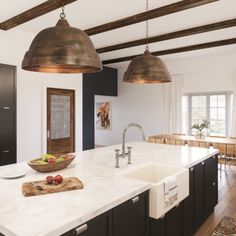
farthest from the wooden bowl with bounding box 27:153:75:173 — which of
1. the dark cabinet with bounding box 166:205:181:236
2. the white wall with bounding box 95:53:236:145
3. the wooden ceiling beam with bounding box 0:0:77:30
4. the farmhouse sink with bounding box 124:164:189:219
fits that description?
the white wall with bounding box 95:53:236:145

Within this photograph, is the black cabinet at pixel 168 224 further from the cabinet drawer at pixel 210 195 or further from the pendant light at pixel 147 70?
the pendant light at pixel 147 70

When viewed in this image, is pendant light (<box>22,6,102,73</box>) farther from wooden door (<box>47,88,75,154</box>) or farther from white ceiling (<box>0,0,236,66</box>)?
wooden door (<box>47,88,75,154</box>)

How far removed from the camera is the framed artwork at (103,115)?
934 centimetres

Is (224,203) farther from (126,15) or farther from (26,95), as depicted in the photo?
(26,95)

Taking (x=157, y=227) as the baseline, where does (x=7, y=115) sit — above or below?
above

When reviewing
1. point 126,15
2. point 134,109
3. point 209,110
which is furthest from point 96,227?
point 134,109

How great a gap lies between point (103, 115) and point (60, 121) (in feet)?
11.9

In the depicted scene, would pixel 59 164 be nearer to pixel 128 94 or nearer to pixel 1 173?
pixel 1 173

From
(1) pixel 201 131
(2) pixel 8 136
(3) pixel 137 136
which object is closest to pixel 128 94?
(3) pixel 137 136

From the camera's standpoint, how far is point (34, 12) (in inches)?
143

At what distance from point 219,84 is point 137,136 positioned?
3.16m

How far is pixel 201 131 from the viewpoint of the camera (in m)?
5.53

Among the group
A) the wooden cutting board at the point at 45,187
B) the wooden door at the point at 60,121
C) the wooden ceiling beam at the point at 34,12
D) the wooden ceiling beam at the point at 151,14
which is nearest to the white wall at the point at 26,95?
the wooden door at the point at 60,121

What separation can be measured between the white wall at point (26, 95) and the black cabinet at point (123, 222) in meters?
3.84
